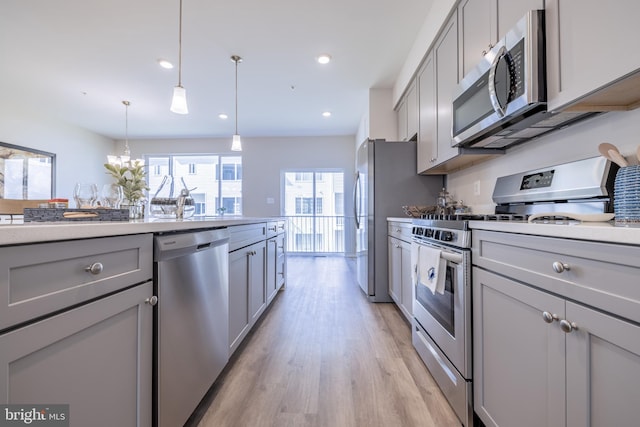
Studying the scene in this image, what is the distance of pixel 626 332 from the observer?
0.59 m

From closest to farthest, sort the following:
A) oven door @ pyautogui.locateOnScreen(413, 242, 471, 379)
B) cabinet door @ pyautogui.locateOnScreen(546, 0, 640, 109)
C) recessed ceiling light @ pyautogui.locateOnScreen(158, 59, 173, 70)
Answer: cabinet door @ pyautogui.locateOnScreen(546, 0, 640, 109) → oven door @ pyautogui.locateOnScreen(413, 242, 471, 379) → recessed ceiling light @ pyautogui.locateOnScreen(158, 59, 173, 70)

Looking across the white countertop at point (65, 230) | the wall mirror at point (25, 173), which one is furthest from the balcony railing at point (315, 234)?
the white countertop at point (65, 230)

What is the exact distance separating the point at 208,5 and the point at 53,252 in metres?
2.62

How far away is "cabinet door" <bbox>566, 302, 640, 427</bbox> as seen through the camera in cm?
58

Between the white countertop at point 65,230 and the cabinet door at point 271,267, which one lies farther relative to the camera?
the cabinet door at point 271,267

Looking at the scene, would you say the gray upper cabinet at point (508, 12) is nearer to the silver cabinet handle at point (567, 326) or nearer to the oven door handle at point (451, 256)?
the oven door handle at point (451, 256)

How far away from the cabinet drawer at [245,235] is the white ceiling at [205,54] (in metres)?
1.95

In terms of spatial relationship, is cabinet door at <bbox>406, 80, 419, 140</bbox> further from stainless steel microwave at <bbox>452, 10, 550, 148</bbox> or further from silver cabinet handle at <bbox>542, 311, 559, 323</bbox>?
silver cabinet handle at <bbox>542, 311, 559, 323</bbox>

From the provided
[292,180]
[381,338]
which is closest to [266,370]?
[381,338]

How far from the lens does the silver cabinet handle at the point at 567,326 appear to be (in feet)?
2.33

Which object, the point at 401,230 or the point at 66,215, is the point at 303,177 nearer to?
the point at 401,230

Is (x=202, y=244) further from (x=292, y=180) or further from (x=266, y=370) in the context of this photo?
(x=292, y=180)

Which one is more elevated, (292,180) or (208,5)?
(208,5)

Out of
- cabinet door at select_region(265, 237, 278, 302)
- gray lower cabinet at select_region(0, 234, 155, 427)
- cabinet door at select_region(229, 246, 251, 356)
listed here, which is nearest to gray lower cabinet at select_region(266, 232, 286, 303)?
cabinet door at select_region(265, 237, 278, 302)
